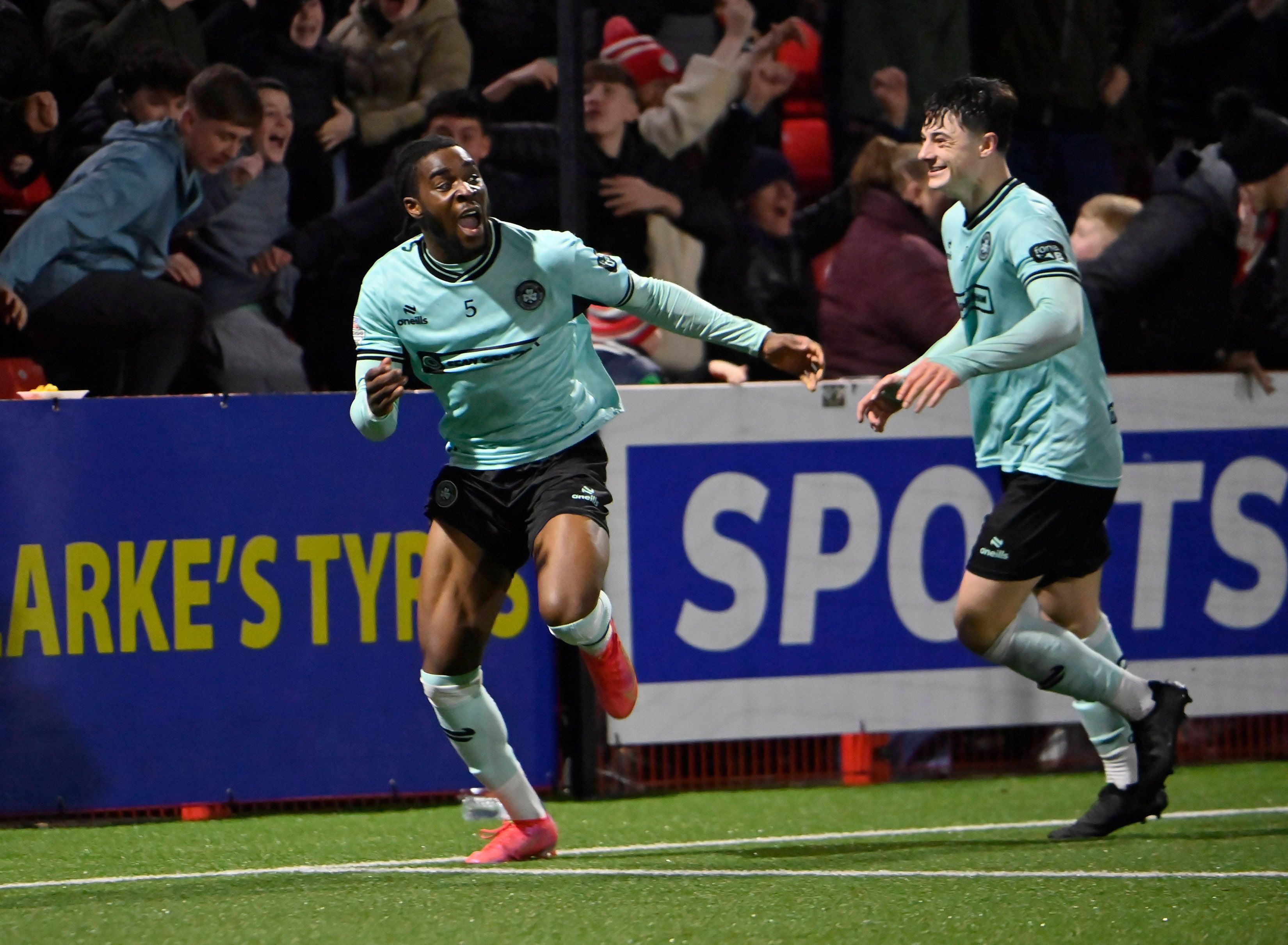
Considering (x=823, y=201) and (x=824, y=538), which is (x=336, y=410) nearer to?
(x=824, y=538)

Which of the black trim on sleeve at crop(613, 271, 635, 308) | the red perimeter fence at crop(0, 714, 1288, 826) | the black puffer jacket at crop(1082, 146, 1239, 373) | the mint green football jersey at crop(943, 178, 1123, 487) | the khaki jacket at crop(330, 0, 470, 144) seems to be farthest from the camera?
the black puffer jacket at crop(1082, 146, 1239, 373)

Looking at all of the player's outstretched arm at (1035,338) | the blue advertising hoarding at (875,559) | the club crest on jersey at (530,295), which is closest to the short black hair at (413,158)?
the club crest on jersey at (530,295)

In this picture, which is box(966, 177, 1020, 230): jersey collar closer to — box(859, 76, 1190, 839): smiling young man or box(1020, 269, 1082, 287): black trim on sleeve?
box(859, 76, 1190, 839): smiling young man

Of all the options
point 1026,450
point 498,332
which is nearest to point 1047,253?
point 1026,450

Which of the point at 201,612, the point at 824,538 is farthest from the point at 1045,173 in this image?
the point at 201,612

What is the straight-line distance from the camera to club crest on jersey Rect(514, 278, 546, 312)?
16.7 feet

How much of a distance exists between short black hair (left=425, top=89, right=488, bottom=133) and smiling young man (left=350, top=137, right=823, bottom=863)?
7.10 feet

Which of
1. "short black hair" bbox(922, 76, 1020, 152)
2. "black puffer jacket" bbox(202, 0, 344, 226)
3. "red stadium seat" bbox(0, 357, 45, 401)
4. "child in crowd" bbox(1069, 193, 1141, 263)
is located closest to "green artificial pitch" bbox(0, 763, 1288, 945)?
"red stadium seat" bbox(0, 357, 45, 401)

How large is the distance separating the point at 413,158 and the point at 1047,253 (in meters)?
1.85

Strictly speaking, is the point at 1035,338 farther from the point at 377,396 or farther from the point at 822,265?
the point at 822,265

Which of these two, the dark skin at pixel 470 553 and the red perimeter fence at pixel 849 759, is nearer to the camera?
the dark skin at pixel 470 553

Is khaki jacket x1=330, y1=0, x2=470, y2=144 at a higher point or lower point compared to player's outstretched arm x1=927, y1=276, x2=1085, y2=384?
higher

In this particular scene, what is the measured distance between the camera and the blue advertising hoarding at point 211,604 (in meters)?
6.19

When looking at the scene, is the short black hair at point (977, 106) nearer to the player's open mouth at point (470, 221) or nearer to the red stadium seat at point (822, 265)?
the player's open mouth at point (470, 221)
